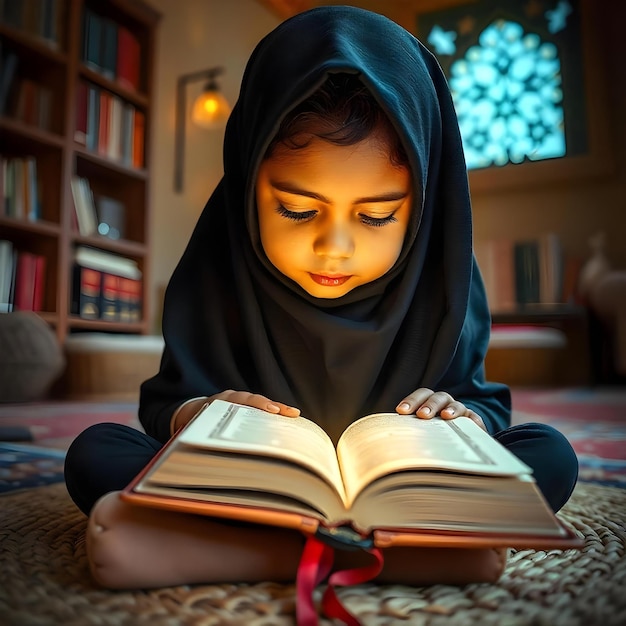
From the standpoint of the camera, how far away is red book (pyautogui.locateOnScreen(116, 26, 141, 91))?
9.32 feet

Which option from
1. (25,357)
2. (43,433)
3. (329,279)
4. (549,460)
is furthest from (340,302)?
(25,357)

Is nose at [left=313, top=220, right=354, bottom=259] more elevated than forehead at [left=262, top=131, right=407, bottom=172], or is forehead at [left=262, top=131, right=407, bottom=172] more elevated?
forehead at [left=262, top=131, right=407, bottom=172]

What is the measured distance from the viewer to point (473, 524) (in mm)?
371

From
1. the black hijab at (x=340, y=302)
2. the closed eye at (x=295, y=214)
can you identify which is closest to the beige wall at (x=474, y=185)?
the black hijab at (x=340, y=302)

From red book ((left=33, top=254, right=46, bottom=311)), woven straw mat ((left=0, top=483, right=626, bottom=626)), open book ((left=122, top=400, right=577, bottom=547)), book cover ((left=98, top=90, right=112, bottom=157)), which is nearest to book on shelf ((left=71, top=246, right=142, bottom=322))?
red book ((left=33, top=254, right=46, bottom=311))

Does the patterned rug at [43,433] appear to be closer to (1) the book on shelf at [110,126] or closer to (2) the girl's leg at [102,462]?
(2) the girl's leg at [102,462]

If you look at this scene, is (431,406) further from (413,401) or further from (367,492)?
(367,492)

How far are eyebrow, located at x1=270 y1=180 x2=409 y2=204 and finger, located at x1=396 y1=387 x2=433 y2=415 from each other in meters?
0.19

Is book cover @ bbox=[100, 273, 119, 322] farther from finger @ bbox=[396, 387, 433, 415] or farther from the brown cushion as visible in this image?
finger @ bbox=[396, 387, 433, 415]

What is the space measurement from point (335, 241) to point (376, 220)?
2.4 inches

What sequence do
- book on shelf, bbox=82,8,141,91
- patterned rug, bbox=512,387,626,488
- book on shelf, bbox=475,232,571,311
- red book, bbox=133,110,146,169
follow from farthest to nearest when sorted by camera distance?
book on shelf, bbox=475,232,571,311, red book, bbox=133,110,146,169, book on shelf, bbox=82,8,141,91, patterned rug, bbox=512,387,626,488

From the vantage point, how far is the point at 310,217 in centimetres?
62

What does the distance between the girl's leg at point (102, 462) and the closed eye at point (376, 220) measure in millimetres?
301

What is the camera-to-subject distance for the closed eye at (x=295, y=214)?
0.62m
